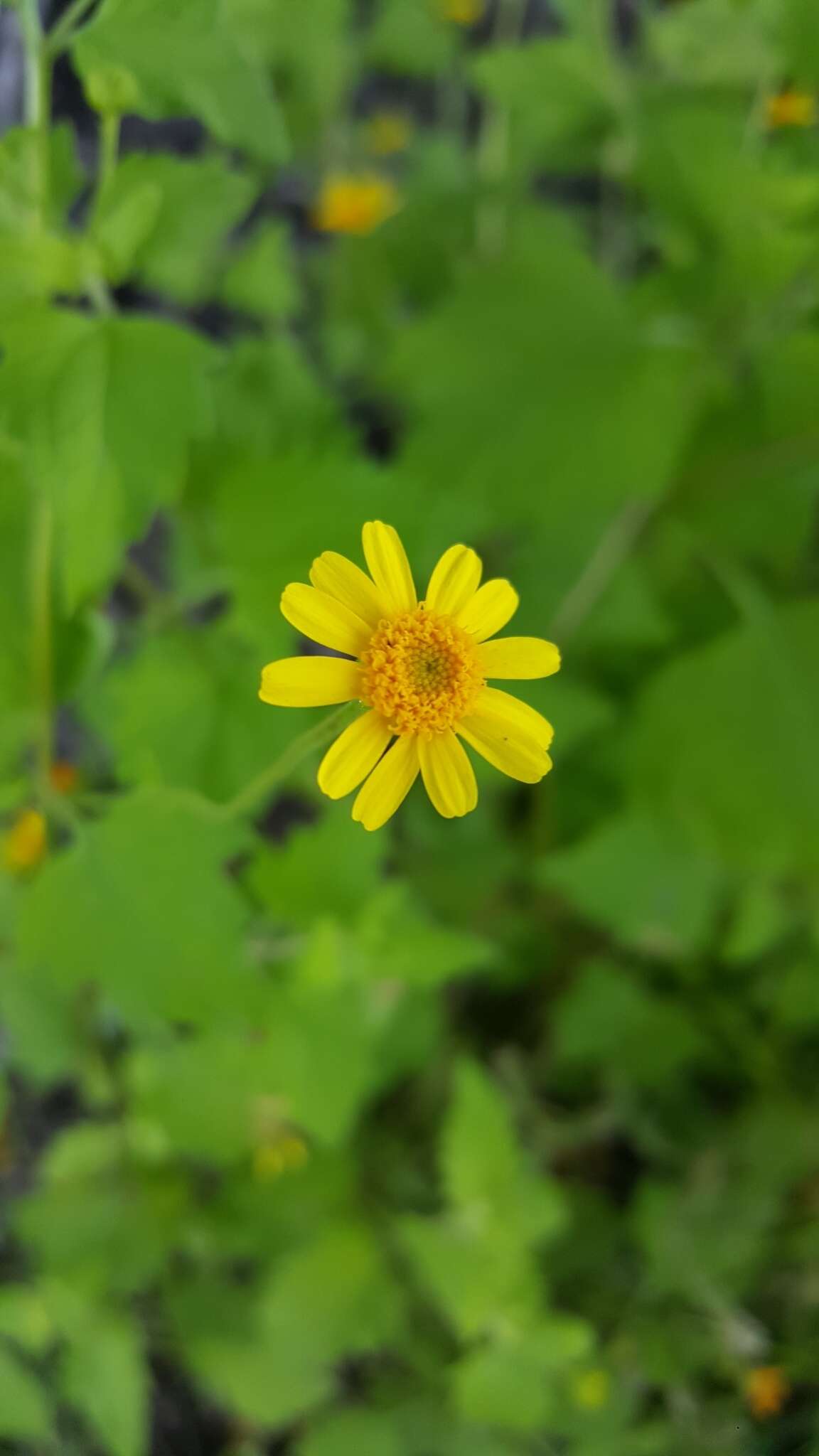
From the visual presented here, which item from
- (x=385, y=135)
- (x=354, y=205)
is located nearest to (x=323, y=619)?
(x=354, y=205)

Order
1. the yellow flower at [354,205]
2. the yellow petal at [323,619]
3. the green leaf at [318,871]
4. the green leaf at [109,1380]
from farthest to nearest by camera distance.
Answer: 1. the yellow flower at [354,205]
2. the green leaf at [109,1380]
3. the green leaf at [318,871]
4. the yellow petal at [323,619]

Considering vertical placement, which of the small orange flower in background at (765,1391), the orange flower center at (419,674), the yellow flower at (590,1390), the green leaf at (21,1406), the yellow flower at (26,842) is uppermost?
the yellow flower at (26,842)

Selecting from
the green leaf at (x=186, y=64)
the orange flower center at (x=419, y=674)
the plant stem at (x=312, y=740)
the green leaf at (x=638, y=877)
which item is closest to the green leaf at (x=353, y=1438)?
the green leaf at (x=638, y=877)

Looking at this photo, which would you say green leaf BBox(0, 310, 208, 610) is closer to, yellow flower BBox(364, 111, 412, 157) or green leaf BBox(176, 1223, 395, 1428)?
green leaf BBox(176, 1223, 395, 1428)

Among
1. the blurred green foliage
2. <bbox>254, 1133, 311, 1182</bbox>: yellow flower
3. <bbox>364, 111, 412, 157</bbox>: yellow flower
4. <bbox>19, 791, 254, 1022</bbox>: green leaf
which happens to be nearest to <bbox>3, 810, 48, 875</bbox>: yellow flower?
the blurred green foliage

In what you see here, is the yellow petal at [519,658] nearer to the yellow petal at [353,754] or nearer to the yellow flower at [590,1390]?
the yellow petal at [353,754]

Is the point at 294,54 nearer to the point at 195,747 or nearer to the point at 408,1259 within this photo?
the point at 195,747

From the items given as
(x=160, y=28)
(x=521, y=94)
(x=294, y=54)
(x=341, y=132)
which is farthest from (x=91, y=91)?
(x=341, y=132)
